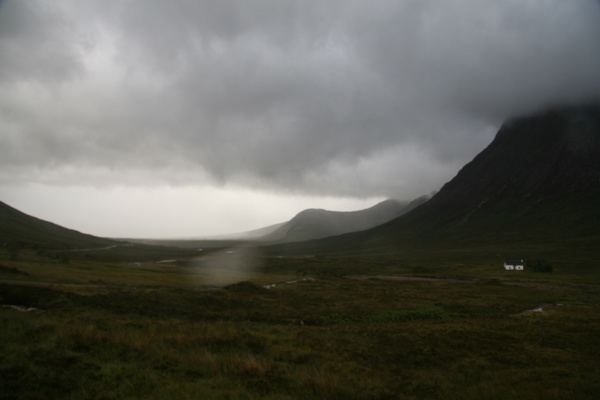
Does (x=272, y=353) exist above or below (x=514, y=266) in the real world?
above

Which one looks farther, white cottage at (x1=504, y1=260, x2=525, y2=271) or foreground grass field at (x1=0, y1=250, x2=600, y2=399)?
white cottage at (x1=504, y1=260, x2=525, y2=271)

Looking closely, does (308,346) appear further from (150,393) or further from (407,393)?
(150,393)

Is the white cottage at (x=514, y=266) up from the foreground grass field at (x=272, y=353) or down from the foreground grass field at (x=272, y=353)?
down

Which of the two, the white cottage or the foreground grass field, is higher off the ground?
the foreground grass field

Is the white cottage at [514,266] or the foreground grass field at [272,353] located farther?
the white cottage at [514,266]

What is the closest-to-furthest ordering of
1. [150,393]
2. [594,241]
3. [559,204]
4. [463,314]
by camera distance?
1. [150,393]
2. [463,314]
3. [594,241]
4. [559,204]

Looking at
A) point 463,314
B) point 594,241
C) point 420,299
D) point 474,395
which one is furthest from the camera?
point 594,241

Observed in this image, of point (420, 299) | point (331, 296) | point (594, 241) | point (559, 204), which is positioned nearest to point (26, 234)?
point (331, 296)

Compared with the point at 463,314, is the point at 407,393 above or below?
above

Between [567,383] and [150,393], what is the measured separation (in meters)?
17.4

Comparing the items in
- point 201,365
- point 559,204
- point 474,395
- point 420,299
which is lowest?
point 420,299

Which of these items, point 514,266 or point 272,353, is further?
point 514,266

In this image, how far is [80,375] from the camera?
11500 millimetres

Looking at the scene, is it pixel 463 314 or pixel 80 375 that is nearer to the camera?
pixel 80 375
